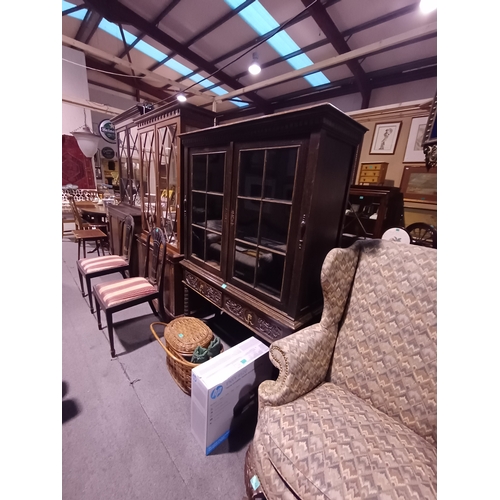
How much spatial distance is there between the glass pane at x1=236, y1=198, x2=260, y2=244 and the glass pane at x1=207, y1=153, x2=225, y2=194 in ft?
0.85

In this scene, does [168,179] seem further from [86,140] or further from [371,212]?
[86,140]

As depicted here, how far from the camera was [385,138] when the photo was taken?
3.24m

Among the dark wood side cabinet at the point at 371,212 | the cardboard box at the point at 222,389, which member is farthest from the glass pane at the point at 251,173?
the cardboard box at the point at 222,389

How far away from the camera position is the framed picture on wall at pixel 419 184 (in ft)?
9.72

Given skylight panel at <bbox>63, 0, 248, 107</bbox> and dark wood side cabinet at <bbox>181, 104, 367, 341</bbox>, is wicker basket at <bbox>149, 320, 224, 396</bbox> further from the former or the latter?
skylight panel at <bbox>63, 0, 248, 107</bbox>

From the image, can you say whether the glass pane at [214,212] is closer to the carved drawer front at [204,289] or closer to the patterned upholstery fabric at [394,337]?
the carved drawer front at [204,289]

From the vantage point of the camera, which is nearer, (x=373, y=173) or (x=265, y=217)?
(x=265, y=217)

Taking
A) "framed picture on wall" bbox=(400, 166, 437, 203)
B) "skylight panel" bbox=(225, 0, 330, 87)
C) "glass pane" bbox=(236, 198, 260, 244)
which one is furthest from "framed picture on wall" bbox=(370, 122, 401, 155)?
"glass pane" bbox=(236, 198, 260, 244)

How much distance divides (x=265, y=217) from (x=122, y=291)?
1.38 meters

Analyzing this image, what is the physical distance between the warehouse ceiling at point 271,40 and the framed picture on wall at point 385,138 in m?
0.92

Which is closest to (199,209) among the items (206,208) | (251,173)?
(206,208)
